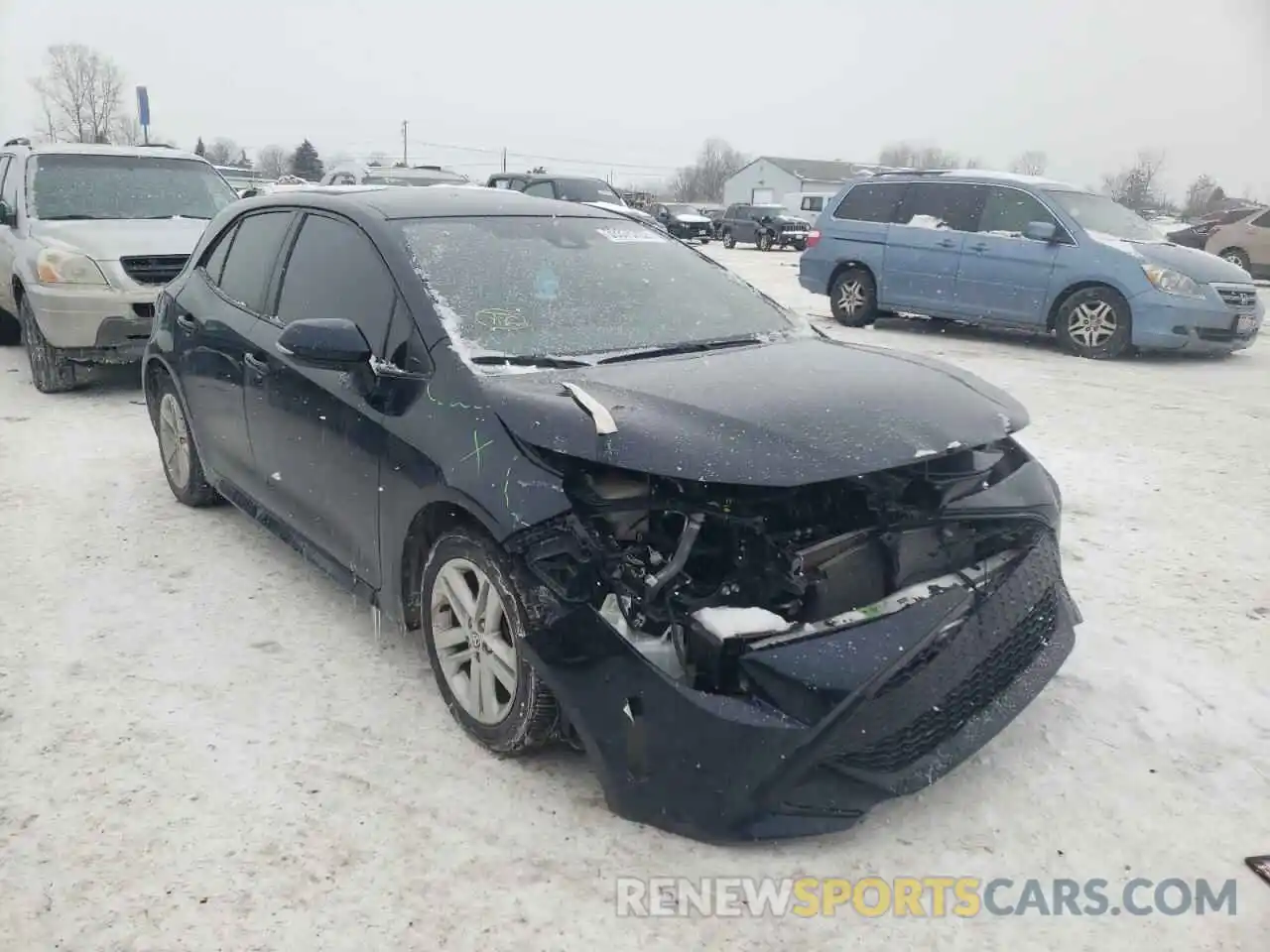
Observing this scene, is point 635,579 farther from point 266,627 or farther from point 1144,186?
point 1144,186

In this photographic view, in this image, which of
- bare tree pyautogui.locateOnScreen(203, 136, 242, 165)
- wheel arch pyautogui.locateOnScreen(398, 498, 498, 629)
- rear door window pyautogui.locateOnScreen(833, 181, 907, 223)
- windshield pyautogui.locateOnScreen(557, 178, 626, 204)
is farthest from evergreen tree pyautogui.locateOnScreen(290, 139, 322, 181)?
wheel arch pyautogui.locateOnScreen(398, 498, 498, 629)

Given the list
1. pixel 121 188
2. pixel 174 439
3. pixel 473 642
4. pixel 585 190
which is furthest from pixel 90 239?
pixel 585 190

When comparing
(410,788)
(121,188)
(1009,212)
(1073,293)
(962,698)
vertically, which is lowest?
(410,788)

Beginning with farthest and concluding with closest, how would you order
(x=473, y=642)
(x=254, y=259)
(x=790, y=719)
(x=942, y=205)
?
(x=942, y=205) → (x=254, y=259) → (x=473, y=642) → (x=790, y=719)

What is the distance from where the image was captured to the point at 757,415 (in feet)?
8.82

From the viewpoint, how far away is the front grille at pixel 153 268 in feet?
23.4

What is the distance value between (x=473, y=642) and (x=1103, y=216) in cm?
939

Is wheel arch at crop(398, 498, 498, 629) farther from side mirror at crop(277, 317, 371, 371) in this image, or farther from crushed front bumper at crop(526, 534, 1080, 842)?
side mirror at crop(277, 317, 371, 371)

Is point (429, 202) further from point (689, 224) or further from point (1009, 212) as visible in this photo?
point (689, 224)

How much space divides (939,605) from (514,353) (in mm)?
1520

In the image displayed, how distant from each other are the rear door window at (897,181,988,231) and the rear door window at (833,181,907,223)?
0.14 metres

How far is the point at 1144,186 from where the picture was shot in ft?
228

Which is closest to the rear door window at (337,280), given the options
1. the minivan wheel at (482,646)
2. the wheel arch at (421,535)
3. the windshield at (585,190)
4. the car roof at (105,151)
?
the wheel arch at (421,535)

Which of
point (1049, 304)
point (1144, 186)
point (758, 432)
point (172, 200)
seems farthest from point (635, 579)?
point (1144, 186)
